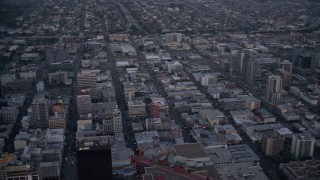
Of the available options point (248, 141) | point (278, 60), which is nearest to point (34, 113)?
point (248, 141)

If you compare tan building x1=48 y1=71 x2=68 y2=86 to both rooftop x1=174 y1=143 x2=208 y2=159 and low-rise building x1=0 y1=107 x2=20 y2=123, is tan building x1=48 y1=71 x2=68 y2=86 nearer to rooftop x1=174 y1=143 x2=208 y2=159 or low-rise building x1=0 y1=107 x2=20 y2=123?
low-rise building x1=0 y1=107 x2=20 y2=123

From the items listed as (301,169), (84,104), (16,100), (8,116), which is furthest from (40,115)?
(301,169)

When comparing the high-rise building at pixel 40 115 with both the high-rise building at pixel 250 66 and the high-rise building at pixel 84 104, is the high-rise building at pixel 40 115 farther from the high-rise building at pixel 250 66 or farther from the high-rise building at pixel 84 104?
the high-rise building at pixel 250 66

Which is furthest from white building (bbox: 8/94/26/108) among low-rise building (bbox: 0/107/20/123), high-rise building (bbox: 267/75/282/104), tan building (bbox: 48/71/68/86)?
high-rise building (bbox: 267/75/282/104)

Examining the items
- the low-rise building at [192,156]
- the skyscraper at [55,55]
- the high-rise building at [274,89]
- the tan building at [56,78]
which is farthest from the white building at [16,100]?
the high-rise building at [274,89]

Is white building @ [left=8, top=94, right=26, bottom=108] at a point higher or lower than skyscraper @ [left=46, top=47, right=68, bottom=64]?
lower

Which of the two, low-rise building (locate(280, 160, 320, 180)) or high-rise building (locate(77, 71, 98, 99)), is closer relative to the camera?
low-rise building (locate(280, 160, 320, 180))

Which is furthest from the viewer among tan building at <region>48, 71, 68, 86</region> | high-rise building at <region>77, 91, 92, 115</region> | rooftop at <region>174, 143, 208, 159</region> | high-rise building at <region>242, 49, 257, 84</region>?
tan building at <region>48, 71, 68, 86</region>
